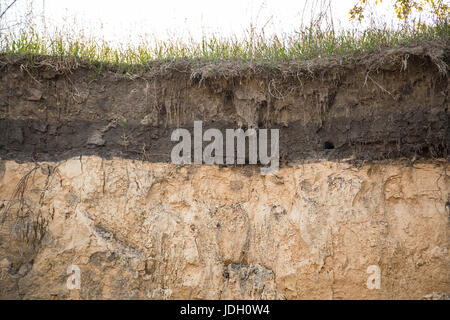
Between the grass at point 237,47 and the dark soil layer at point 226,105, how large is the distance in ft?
0.61

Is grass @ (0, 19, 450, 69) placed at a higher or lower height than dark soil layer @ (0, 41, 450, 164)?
higher

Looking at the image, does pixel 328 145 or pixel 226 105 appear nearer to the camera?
pixel 328 145

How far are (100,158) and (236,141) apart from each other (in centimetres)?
156

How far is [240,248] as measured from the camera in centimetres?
421

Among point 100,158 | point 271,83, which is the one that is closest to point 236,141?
point 271,83

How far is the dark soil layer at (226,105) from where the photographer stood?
4133 millimetres

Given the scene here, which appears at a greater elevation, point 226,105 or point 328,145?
point 226,105

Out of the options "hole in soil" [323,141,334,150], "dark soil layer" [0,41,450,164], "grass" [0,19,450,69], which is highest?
"grass" [0,19,450,69]

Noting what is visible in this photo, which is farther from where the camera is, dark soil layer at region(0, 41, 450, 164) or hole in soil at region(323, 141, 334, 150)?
hole in soil at region(323, 141, 334, 150)

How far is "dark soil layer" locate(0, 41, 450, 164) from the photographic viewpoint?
413 centimetres

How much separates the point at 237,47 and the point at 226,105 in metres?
0.83

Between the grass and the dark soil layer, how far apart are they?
19 cm

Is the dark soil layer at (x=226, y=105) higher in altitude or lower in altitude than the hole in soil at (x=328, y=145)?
higher

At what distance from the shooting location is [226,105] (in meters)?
4.53
